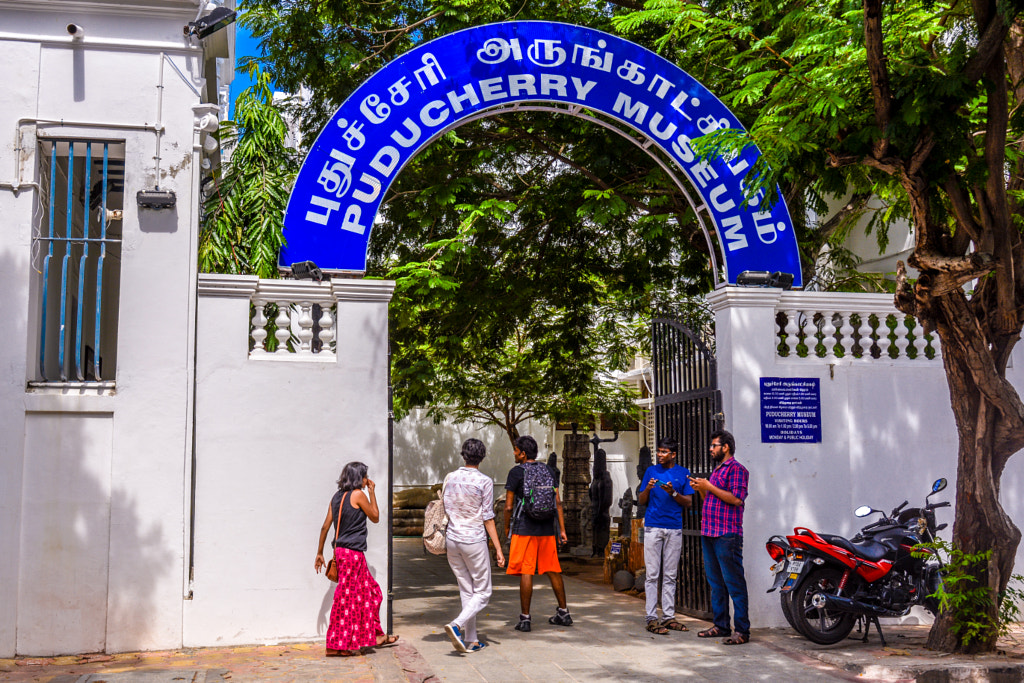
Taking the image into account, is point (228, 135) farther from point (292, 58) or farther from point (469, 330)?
point (469, 330)

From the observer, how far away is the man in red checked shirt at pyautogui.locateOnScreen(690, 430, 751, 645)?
8273mm

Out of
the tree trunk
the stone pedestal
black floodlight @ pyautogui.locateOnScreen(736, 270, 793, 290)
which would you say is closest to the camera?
the tree trunk

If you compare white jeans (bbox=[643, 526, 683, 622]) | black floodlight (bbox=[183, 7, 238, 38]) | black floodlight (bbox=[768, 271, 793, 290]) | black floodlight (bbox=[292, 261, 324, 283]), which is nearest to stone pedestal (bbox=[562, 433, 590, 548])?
white jeans (bbox=[643, 526, 683, 622])

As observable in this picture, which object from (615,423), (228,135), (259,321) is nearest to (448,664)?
(259,321)

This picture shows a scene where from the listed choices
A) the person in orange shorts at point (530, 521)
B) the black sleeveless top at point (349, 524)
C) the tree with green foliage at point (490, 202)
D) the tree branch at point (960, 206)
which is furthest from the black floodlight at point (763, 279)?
the black sleeveless top at point (349, 524)

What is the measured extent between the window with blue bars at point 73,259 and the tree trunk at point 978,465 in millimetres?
6994

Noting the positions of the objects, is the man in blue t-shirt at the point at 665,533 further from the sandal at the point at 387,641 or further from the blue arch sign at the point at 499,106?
the sandal at the point at 387,641

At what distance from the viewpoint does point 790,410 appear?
30.1 feet

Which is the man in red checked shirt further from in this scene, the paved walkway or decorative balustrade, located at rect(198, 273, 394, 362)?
decorative balustrade, located at rect(198, 273, 394, 362)

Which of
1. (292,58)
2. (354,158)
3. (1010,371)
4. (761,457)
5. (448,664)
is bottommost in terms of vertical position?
(448,664)

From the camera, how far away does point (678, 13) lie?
9242 mm

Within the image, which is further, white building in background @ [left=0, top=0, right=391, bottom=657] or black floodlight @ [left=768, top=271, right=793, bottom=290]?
black floodlight @ [left=768, top=271, right=793, bottom=290]

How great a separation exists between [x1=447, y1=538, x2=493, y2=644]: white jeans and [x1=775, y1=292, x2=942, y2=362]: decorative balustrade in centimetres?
367

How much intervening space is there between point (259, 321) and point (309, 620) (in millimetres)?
2601
